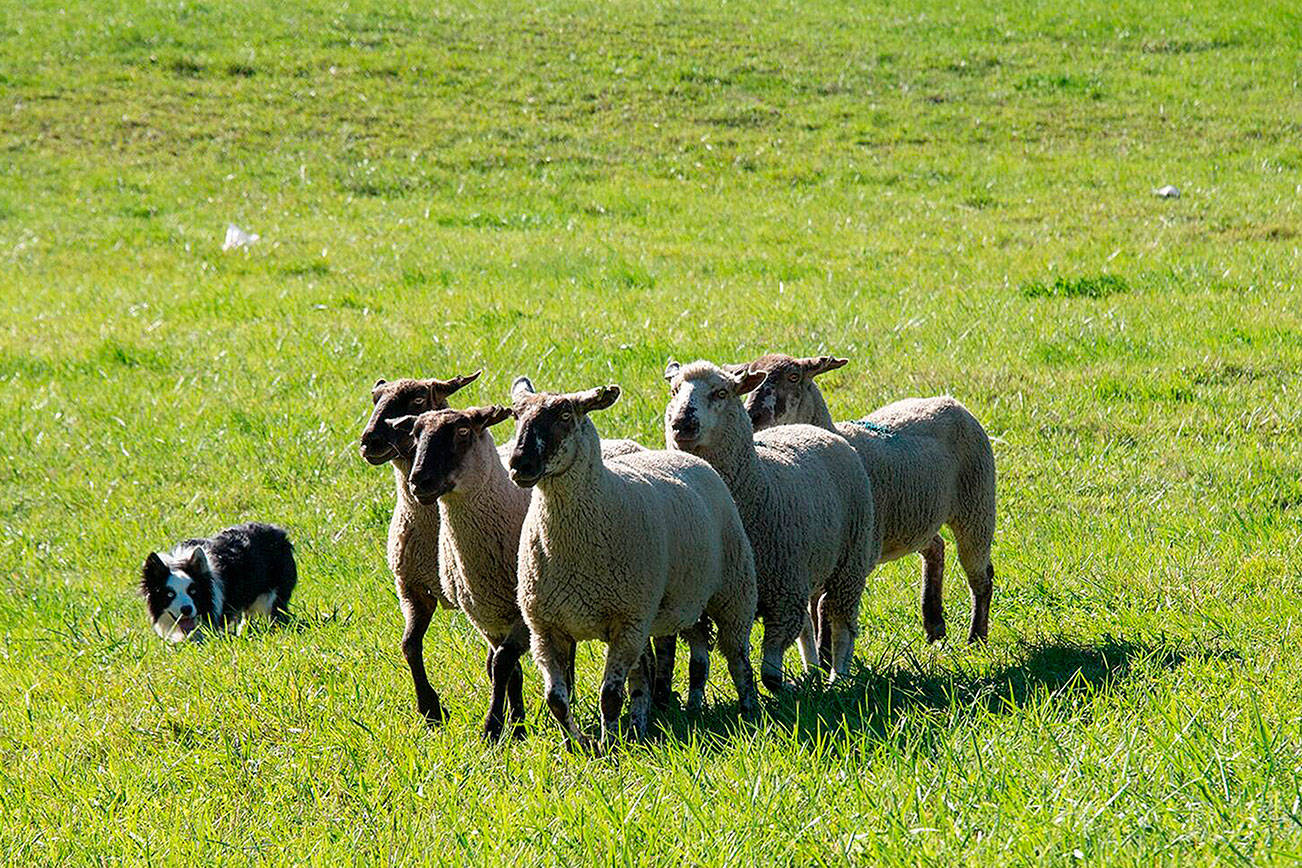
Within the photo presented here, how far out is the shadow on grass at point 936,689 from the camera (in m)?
4.94

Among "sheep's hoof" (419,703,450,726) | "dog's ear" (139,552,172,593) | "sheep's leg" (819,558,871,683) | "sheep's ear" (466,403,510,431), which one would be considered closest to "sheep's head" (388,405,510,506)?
"sheep's ear" (466,403,510,431)

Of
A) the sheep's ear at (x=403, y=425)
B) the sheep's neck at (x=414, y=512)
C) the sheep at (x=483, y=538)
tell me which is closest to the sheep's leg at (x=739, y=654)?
the sheep at (x=483, y=538)

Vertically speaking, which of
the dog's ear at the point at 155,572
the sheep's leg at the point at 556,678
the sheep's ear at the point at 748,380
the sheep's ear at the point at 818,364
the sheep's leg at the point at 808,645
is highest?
the sheep's ear at the point at 748,380

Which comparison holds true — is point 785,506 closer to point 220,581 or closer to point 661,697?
point 661,697

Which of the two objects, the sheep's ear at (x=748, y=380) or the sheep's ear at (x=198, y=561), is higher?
the sheep's ear at (x=748, y=380)

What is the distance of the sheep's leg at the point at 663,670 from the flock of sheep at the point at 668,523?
0.01m

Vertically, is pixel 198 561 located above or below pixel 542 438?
below

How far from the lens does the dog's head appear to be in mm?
7598

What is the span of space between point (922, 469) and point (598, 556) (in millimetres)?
2247

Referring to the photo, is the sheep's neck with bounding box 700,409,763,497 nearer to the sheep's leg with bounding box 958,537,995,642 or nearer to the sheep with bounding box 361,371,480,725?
the sheep with bounding box 361,371,480,725

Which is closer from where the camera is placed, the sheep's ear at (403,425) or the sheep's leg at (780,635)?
the sheep's ear at (403,425)

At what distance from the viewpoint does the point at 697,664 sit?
5680 mm

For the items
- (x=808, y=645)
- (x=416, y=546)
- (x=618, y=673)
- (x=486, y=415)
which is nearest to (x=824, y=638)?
(x=808, y=645)

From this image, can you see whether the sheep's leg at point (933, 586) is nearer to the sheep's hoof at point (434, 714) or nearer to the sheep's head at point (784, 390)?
the sheep's head at point (784, 390)
